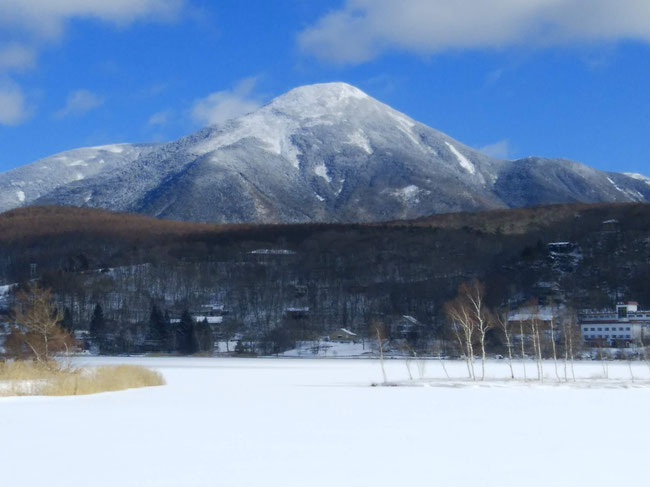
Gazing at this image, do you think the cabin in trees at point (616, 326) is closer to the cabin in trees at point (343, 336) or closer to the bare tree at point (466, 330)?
the bare tree at point (466, 330)

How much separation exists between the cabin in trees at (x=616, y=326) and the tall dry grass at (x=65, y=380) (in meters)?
81.1

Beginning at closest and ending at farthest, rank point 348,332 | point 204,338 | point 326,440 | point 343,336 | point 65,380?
point 326,440
point 65,380
point 204,338
point 343,336
point 348,332

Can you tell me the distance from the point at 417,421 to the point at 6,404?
16.9m

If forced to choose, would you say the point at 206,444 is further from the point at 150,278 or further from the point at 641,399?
the point at 150,278

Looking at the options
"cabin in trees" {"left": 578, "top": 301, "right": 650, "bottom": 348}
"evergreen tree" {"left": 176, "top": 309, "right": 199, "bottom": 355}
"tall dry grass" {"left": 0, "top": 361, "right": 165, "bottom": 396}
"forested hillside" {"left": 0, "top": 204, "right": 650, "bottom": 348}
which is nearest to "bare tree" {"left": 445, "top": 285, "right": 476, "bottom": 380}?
"cabin in trees" {"left": 578, "top": 301, "right": 650, "bottom": 348}

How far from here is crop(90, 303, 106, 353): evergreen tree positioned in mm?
133625

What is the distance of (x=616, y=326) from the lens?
408 feet

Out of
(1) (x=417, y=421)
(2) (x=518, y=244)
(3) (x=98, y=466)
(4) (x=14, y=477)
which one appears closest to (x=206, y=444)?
(3) (x=98, y=466)

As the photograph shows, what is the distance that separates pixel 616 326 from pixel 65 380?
98.8 meters

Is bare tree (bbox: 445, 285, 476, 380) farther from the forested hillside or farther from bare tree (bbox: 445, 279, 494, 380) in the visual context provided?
the forested hillside

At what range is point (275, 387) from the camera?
46875mm

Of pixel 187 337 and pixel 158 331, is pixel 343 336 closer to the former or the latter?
pixel 187 337

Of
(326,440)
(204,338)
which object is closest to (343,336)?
(204,338)

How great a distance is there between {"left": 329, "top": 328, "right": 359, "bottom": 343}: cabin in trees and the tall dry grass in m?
86.7
